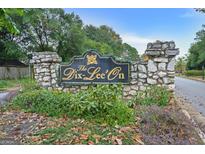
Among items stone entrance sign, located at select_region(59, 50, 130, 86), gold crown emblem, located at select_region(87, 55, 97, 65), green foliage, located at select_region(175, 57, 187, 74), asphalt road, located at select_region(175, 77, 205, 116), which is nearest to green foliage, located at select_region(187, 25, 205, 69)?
green foliage, located at select_region(175, 57, 187, 74)

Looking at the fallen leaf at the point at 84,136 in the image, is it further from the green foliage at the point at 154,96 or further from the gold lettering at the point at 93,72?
the gold lettering at the point at 93,72

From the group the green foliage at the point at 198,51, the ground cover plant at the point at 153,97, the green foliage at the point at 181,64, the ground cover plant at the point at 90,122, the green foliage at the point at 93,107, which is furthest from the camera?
the green foliage at the point at 181,64

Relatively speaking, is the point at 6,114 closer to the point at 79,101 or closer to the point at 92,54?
the point at 79,101

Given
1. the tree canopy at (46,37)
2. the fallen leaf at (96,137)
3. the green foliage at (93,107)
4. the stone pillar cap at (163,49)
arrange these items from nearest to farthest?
the fallen leaf at (96,137) < the green foliage at (93,107) < the stone pillar cap at (163,49) < the tree canopy at (46,37)

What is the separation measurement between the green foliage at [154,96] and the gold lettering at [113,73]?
669mm

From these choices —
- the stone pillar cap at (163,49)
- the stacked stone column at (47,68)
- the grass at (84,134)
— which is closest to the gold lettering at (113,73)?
the stone pillar cap at (163,49)

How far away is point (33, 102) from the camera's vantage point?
5734 millimetres

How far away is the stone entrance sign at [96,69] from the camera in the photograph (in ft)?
21.5

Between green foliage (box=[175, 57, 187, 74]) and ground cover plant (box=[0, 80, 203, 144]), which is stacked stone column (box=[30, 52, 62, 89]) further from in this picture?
green foliage (box=[175, 57, 187, 74])

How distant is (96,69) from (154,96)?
1.45 m

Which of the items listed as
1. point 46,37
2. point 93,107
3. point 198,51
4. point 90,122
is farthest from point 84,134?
point 198,51

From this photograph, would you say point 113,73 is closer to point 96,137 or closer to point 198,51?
point 96,137

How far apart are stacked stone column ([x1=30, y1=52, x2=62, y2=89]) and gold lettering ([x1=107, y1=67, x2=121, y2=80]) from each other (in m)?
1.37
